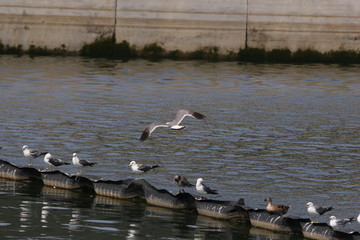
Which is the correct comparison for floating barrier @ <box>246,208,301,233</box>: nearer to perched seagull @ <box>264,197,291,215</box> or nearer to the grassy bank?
perched seagull @ <box>264,197,291,215</box>

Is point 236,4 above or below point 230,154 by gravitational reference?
above

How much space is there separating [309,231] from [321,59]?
4265cm

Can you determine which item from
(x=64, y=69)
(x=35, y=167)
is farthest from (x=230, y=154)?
(x=64, y=69)

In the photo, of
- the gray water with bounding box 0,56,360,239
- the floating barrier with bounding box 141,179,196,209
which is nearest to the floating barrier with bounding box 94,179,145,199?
the gray water with bounding box 0,56,360,239

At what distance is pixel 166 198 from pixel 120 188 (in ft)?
5.25

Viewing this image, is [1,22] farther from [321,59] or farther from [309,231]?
[309,231]

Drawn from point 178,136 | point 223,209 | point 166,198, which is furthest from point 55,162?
point 178,136

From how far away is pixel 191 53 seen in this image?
6294 centimetres

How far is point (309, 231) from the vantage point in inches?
845

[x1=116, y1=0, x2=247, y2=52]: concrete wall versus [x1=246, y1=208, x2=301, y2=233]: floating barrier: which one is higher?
[x1=116, y1=0, x2=247, y2=52]: concrete wall

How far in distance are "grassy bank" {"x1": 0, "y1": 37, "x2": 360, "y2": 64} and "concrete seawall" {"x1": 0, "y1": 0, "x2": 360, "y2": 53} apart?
313mm

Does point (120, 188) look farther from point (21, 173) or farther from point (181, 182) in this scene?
point (21, 173)

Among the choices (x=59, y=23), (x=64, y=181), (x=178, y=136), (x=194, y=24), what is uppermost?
(x=194, y=24)

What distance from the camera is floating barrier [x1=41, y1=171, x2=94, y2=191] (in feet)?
85.5
